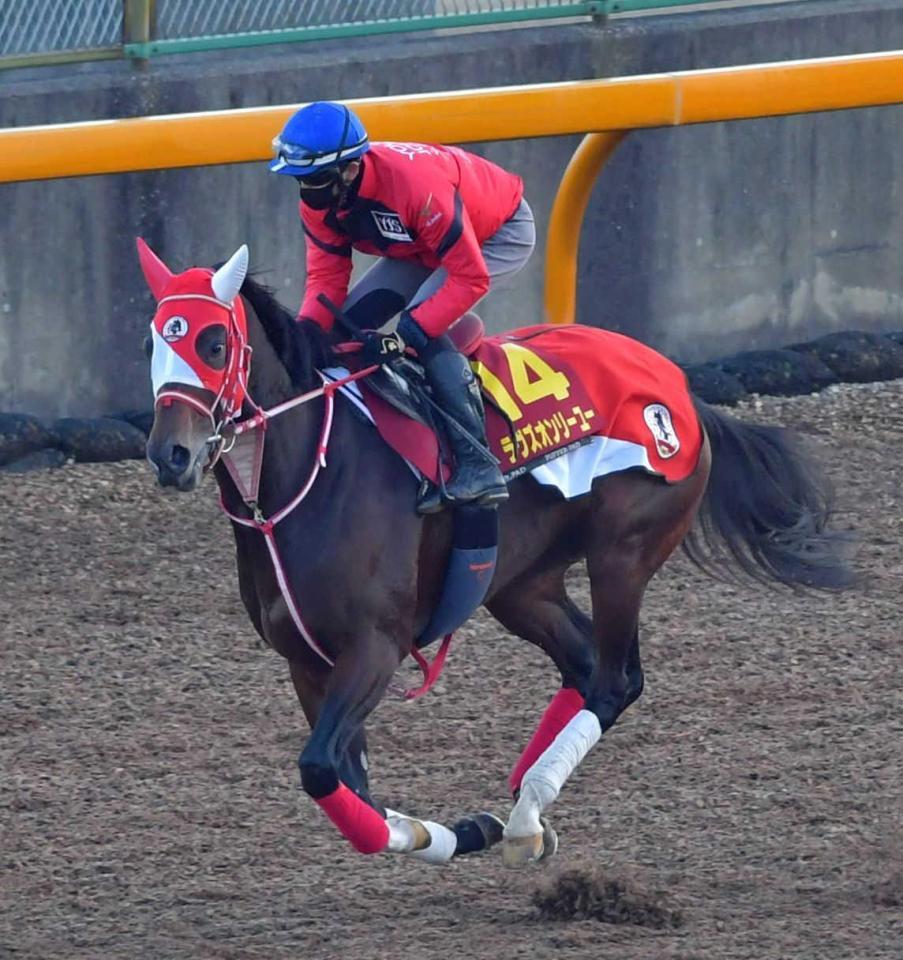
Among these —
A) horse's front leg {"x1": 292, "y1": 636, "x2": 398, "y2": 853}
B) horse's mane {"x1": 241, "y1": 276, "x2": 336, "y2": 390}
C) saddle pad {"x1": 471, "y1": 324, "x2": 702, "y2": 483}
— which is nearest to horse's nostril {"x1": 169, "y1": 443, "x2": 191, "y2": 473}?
horse's mane {"x1": 241, "y1": 276, "x2": 336, "y2": 390}

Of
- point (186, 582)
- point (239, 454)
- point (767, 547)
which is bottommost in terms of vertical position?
point (186, 582)

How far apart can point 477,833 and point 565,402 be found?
105 centimetres

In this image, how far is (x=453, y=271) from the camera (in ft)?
15.2

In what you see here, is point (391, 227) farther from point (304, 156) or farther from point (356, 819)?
point (356, 819)

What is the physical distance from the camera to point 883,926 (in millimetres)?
4383

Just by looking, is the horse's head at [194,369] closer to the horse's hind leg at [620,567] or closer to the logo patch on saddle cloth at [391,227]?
the logo patch on saddle cloth at [391,227]

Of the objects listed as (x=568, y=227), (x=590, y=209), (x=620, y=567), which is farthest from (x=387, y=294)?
(x=590, y=209)

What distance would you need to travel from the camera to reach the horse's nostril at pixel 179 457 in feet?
13.3

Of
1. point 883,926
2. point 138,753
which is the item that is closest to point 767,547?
point 883,926

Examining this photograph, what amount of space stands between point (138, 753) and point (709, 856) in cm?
161

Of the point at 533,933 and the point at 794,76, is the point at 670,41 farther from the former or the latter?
the point at 533,933

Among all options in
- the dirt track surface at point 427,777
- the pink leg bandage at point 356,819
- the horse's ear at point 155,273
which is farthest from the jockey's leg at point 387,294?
the dirt track surface at point 427,777

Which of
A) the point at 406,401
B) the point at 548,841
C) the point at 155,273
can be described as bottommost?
the point at 548,841

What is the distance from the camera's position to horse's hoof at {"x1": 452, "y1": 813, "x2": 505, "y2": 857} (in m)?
4.71
